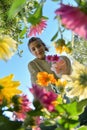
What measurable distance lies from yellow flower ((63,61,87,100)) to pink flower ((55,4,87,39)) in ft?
1.22

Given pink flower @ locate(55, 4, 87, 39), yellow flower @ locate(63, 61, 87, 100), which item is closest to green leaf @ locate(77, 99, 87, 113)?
yellow flower @ locate(63, 61, 87, 100)

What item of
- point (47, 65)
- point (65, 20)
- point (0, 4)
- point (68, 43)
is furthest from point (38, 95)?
point (0, 4)

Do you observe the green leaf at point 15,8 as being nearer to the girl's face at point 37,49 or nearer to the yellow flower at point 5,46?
the yellow flower at point 5,46

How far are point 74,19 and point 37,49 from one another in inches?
85.6

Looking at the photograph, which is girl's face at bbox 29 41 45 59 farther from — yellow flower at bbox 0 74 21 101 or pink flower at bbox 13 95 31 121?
yellow flower at bbox 0 74 21 101

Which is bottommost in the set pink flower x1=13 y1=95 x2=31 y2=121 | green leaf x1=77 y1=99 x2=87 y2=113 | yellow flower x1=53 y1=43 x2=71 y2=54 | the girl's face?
green leaf x1=77 y1=99 x2=87 y2=113

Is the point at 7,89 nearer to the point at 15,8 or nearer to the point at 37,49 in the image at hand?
the point at 15,8

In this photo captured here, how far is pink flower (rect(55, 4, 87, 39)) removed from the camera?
49 cm

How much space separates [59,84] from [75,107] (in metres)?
0.44

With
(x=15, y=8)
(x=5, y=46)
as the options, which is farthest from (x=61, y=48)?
(x=15, y=8)

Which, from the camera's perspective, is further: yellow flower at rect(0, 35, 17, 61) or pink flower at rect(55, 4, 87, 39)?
yellow flower at rect(0, 35, 17, 61)

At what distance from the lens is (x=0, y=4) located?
29.1ft

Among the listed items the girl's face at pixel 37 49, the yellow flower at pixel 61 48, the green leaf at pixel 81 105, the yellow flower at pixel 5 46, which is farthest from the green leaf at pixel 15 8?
the girl's face at pixel 37 49

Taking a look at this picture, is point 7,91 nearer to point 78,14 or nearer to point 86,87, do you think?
point 86,87
